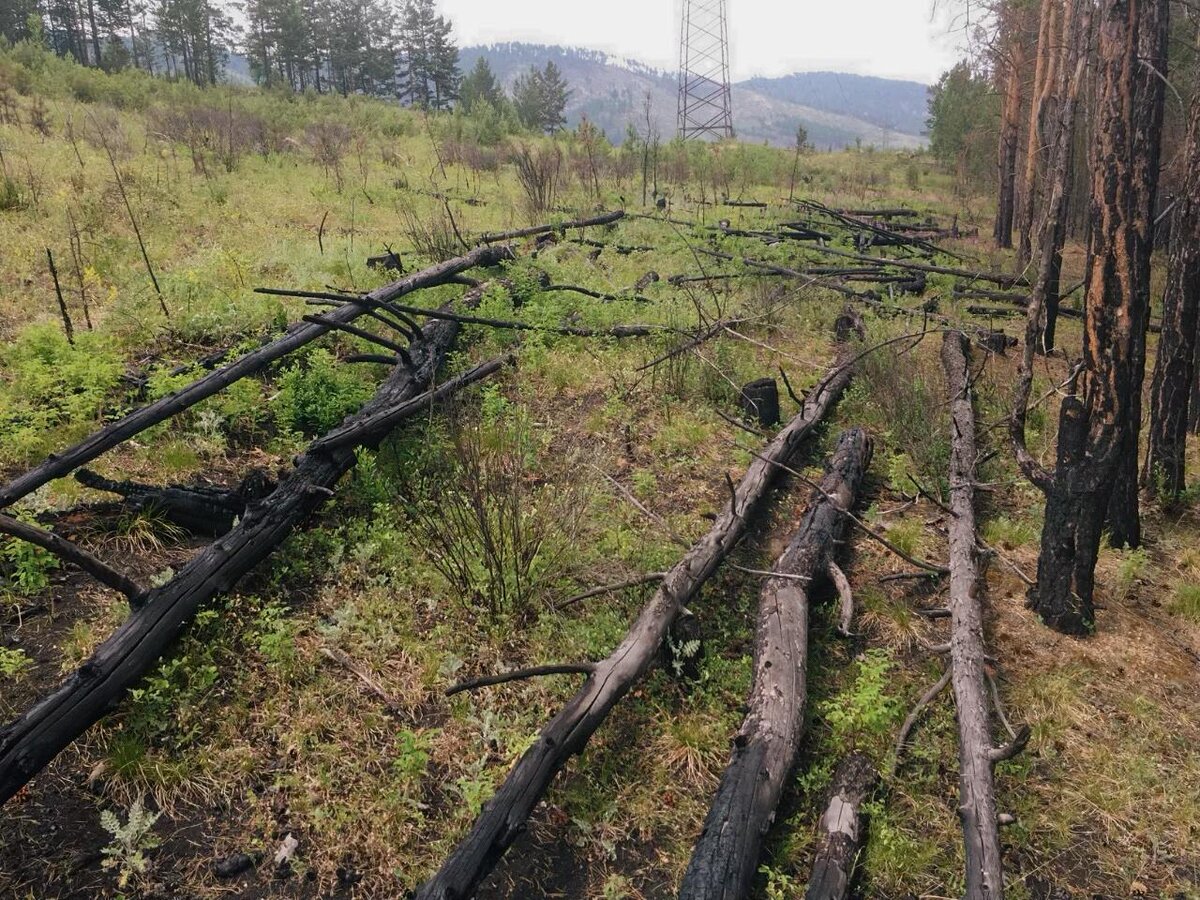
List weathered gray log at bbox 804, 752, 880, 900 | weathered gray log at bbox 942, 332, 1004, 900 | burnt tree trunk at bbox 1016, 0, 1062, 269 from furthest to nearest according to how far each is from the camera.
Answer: burnt tree trunk at bbox 1016, 0, 1062, 269 < weathered gray log at bbox 804, 752, 880, 900 < weathered gray log at bbox 942, 332, 1004, 900

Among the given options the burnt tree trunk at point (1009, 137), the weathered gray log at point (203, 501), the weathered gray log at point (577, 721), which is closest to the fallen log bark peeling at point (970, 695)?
the weathered gray log at point (577, 721)

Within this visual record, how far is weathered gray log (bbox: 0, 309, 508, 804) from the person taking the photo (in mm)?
2691

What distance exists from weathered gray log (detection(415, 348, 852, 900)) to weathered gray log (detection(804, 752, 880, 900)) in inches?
38.0

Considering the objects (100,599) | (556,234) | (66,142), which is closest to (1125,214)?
(100,599)

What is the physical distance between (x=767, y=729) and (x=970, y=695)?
0.93 meters

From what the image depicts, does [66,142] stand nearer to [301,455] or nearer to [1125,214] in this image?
[301,455]

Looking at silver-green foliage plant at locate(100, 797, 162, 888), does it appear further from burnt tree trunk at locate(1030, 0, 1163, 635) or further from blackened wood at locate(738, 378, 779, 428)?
blackened wood at locate(738, 378, 779, 428)

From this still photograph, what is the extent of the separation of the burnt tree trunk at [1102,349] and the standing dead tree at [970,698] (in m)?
0.50

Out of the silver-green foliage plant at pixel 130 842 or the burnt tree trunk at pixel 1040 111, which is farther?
the burnt tree trunk at pixel 1040 111

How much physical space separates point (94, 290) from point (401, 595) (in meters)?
6.27

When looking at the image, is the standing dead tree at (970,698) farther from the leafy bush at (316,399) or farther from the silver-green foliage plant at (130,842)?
the leafy bush at (316,399)

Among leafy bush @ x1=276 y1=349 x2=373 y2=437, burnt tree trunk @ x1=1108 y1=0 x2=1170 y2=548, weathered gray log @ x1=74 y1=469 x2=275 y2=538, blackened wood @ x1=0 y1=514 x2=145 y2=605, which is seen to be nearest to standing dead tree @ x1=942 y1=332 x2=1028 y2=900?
burnt tree trunk @ x1=1108 y1=0 x2=1170 y2=548

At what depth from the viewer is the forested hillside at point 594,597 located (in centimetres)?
276

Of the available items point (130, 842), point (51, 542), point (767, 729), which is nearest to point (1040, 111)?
point (767, 729)
